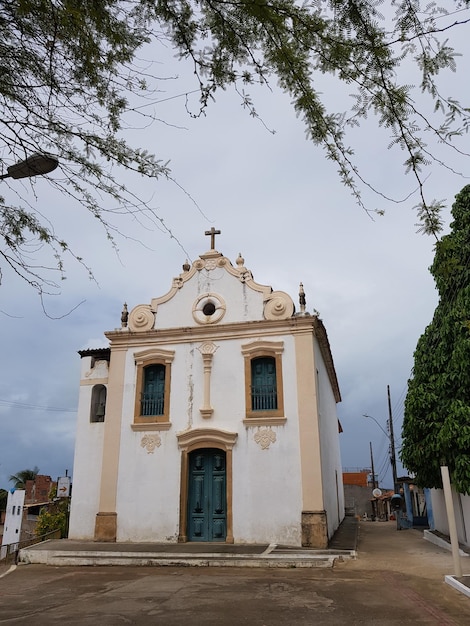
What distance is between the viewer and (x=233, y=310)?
13875 mm

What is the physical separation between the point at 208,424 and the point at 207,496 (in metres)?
1.74

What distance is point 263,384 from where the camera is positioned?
13.1 m

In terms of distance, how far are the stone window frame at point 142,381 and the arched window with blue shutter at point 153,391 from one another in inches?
5.1

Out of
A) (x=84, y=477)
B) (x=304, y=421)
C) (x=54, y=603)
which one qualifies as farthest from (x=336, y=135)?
(x=84, y=477)

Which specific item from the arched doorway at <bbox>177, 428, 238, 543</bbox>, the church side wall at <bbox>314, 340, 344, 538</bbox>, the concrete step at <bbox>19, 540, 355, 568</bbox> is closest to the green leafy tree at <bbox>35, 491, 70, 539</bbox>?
the concrete step at <bbox>19, 540, 355, 568</bbox>

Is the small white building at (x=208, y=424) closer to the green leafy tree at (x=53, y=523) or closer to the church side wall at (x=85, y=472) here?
the church side wall at (x=85, y=472)

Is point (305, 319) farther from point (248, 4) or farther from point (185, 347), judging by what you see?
point (248, 4)

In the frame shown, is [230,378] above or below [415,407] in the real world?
above

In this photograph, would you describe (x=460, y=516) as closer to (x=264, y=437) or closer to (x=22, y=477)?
(x=264, y=437)

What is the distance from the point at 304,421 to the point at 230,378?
2.20 meters

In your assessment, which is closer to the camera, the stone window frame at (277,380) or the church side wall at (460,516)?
the church side wall at (460,516)

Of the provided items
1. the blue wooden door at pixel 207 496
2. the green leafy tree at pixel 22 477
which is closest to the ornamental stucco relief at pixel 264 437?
the blue wooden door at pixel 207 496

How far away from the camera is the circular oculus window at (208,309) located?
13828 millimetres

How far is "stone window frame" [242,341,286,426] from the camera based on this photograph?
12547 mm
